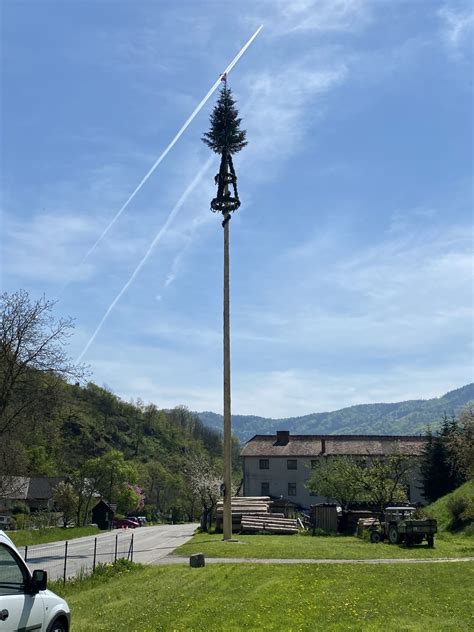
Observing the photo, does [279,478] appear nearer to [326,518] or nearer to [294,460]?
[294,460]

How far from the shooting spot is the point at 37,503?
90.7m

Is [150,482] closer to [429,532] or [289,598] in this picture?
[429,532]

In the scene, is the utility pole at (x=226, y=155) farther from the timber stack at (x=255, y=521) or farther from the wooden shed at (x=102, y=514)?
the wooden shed at (x=102, y=514)

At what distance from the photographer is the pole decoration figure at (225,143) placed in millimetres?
38938

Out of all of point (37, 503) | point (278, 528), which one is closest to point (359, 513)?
point (278, 528)

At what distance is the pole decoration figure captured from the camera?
38938mm

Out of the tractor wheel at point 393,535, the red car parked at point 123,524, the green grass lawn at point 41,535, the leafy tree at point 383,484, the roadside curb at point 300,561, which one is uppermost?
the leafy tree at point 383,484

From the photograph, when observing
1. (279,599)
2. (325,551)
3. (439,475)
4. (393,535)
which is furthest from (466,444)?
(439,475)

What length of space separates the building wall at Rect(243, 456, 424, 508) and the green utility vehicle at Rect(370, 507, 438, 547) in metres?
49.4

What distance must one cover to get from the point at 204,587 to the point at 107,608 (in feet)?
12.0

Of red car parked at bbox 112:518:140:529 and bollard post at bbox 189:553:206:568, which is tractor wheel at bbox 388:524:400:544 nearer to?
bollard post at bbox 189:553:206:568

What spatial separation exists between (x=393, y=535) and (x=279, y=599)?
2082 cm

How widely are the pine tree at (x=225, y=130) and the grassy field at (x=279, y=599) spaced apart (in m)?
26.4

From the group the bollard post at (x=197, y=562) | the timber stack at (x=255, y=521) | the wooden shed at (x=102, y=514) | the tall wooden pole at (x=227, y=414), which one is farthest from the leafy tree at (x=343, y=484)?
the wooden shed at (x=102, y=514)
